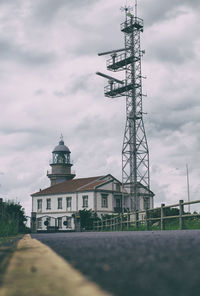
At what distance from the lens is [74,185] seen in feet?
180

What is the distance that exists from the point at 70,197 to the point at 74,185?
96.4 inches

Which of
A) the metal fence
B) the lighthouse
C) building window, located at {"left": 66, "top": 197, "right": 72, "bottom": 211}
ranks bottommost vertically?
the metal fence

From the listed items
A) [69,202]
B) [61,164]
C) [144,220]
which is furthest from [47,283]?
[61,164]

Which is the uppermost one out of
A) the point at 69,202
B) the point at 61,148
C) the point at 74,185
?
the point at 61,148

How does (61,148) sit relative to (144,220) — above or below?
above

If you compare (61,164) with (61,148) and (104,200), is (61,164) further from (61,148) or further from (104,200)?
(104,200)

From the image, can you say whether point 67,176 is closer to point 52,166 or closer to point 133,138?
point 52,166

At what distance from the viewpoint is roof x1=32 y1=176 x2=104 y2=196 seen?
170 feet

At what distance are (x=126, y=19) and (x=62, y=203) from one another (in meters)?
25.2

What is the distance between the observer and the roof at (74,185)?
170 ft

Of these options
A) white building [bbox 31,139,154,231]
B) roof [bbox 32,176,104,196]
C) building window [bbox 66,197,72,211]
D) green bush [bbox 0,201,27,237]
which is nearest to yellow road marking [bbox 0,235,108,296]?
green bush [bbox 0,201,27,237]

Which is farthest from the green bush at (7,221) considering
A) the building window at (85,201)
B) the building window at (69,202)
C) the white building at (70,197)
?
the building window at (69,202)

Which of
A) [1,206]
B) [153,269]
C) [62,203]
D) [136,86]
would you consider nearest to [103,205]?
[62,203]

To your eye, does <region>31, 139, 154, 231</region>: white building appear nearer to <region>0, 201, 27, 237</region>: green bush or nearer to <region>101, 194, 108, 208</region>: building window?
<region>101, 194, 108, 208</region>: building window
